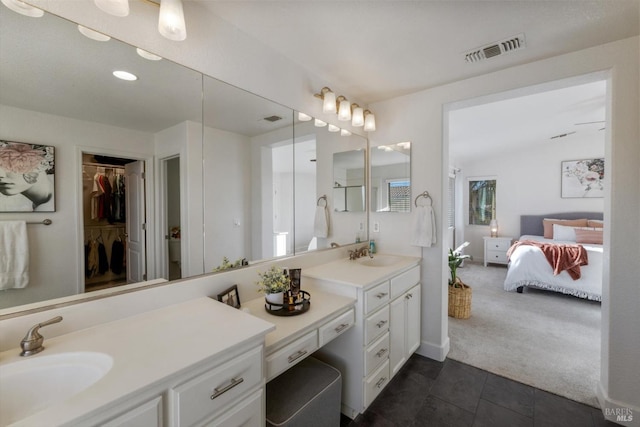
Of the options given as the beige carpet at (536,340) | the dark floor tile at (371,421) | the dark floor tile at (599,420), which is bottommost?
the dark floor tile at (599,420)

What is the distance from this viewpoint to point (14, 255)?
929 millimetres

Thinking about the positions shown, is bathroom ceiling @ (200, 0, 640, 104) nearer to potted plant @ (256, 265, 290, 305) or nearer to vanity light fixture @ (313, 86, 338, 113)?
vanity light fixture @ (313, 86, 338, 113)

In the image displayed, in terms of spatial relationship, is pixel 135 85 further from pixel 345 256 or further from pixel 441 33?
pixel 345 256

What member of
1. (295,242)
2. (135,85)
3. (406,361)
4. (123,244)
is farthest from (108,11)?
(406,361)

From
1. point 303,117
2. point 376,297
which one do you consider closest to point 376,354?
point 376,297

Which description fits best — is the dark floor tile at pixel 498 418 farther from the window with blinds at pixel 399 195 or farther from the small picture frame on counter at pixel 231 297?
the small picture frame on counter at pixel 231 297

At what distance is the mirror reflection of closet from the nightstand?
20.9 ft

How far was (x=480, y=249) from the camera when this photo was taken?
604 cm

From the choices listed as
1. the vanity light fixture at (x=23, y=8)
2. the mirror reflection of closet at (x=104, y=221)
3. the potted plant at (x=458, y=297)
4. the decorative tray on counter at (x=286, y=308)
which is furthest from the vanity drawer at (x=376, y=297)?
the vanity light fixture at (x=23, y=8)

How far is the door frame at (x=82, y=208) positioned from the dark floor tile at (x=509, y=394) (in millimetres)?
2417

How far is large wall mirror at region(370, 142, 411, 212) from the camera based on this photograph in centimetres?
251

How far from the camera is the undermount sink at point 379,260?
241 centimetres

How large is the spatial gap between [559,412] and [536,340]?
3.53ft

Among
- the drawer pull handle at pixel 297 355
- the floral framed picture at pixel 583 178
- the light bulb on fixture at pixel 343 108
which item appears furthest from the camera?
the floral framed picture at pixel 583 178
